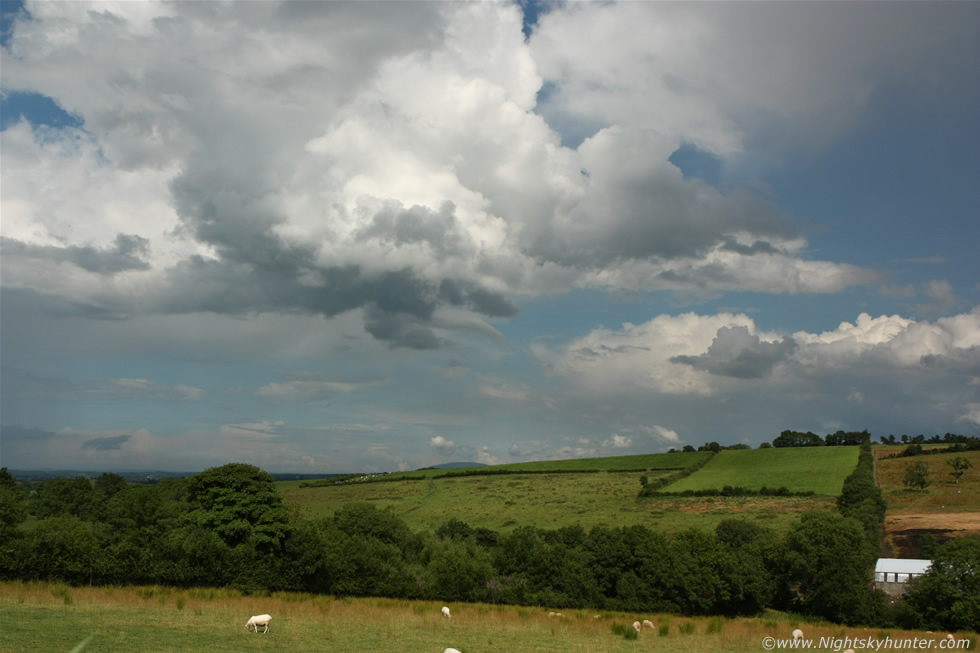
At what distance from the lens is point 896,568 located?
72812 mm

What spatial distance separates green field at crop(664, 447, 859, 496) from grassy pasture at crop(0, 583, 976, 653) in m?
90.4

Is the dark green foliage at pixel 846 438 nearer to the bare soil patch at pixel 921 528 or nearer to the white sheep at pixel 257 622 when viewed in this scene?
the bare soil patch at pixel 921 528

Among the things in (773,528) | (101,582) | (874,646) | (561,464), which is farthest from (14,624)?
(561,464)

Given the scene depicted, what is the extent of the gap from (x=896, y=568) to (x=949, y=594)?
32348mm

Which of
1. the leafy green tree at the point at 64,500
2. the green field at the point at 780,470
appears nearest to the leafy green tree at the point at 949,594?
the green field at the point at 780,470

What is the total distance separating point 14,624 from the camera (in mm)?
21141

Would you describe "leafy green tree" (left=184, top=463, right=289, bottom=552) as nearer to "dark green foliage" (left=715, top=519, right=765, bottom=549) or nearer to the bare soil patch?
"dark green foliage" (left=715, top=519, right=765, bottom=549)

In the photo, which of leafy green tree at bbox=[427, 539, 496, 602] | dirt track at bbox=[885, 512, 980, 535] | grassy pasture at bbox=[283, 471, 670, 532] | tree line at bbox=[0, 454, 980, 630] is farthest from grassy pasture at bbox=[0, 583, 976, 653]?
dirt track at bbox=[885, 512, 980, 535]

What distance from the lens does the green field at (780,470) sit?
124 meters

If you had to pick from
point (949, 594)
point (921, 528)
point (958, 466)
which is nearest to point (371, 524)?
point (949, 594)

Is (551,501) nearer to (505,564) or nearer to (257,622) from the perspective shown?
(505,564)

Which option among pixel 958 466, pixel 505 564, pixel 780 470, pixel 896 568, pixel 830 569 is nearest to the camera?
pixel 830 569

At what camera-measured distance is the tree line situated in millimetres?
38625

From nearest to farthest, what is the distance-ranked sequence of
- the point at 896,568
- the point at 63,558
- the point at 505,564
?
the point at 63,558 → the point at 505,564 → the point at 896,568
